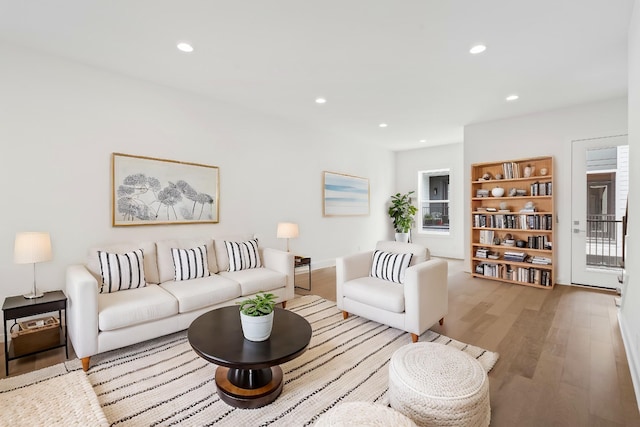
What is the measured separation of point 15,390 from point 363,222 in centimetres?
559

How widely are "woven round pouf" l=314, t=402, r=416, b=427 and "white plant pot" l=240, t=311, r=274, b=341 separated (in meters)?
0.71

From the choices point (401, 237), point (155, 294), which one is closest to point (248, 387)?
point (155, 294)

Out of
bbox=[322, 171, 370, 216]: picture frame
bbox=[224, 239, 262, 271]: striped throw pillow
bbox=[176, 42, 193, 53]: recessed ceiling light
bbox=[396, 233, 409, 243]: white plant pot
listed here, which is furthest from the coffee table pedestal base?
bbox=[396, 233, 409, 243]: white plant pot

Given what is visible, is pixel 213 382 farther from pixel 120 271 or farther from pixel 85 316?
pixel 120 271

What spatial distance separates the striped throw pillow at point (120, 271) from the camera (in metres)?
2.71

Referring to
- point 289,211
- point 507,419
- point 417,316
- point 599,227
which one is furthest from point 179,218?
point 599,227

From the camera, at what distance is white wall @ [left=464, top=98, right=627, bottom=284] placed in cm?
416

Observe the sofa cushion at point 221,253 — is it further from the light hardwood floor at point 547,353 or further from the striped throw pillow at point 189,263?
the light hardwood floor at point 547,353

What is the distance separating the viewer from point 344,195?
6074 millimetres

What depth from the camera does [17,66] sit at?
2691mm

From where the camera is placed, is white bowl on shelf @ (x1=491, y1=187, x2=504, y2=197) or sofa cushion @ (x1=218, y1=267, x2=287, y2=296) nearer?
sofa cushion @ (x1=218, y1=267, x2=287, y2=296)

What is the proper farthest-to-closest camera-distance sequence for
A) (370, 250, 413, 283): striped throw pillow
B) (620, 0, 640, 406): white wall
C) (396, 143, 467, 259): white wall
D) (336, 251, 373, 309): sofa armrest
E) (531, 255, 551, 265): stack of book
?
(396, 143, 467, 259): white wall
(531, 255, 551, 265): stack of book
(336, 251, 373, 309): sofa armrest
(370, 250, 413, 283): striped throw pillow
(620, 0, 640, 406): white wall

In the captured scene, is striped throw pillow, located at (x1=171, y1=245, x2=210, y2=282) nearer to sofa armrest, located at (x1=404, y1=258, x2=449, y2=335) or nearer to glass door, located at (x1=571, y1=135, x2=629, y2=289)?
sofa armrest, located at (x1=404, y1=258, x2=449, y2=335)

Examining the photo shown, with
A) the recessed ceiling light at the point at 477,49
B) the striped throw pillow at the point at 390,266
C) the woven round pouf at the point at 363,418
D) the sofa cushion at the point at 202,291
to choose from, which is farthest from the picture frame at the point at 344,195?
the woven round pouf at the point at 363,418
